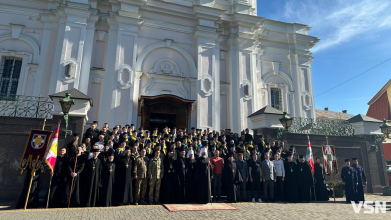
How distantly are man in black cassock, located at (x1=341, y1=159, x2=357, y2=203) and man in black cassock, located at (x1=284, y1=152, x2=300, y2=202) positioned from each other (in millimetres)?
2104

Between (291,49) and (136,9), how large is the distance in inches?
445

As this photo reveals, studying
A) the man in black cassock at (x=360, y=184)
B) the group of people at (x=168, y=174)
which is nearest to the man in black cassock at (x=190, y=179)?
the group of people at (x=168, y=174)

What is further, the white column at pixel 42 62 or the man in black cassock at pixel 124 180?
the white column at pixel 42 62

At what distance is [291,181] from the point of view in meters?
9.04

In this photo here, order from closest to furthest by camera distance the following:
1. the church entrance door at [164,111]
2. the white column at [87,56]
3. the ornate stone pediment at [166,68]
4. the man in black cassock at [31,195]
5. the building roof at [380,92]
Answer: the man in black cassock at [31,195], the white column at [87,56], the church entrance door at [164,111], the ornate stone pediment at [166,68], the building roof at [380,92]

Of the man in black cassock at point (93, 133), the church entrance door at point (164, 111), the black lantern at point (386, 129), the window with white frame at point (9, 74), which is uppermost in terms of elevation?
the window with white frame at point (9, 74)

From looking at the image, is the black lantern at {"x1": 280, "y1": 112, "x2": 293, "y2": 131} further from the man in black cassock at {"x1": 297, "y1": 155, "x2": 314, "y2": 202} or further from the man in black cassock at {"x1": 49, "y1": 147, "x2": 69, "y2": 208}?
the man in black cassock at {"x1": 49, "y1": 147, "x2": 69, "y2": 208}

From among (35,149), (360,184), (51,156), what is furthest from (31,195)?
(360,184)

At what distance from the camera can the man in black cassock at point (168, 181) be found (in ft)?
25.5

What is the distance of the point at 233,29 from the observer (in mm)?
16547

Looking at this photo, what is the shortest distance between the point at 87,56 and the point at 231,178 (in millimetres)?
10048

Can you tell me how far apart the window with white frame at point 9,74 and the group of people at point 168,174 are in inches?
285

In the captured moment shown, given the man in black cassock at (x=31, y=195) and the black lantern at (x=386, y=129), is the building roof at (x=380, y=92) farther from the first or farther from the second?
the man in black cassock at (x=31, y=195)

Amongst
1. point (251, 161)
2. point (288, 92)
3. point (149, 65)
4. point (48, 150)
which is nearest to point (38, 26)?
point (149, 65)
